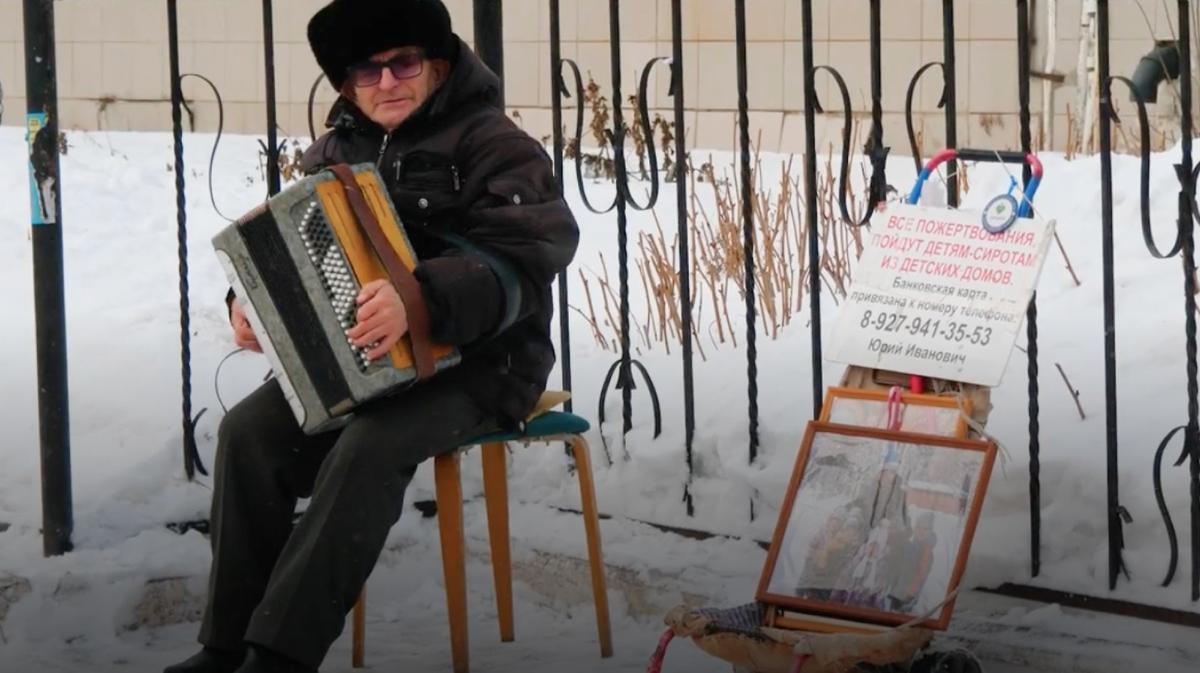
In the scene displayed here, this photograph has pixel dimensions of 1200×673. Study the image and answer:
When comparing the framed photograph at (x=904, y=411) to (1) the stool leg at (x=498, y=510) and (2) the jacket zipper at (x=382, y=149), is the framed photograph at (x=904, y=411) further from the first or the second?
(2) the jacket zipper at (x=382, y=149)

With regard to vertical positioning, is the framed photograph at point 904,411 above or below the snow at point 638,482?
above

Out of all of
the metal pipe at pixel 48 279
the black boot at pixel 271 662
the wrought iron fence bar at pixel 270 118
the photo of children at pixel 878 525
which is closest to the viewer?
the black boot at pixel 271 662

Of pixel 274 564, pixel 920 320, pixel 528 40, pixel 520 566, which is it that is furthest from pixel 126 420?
pixel 528 40

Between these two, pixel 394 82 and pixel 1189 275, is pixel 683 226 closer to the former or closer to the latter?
pixel 394 82

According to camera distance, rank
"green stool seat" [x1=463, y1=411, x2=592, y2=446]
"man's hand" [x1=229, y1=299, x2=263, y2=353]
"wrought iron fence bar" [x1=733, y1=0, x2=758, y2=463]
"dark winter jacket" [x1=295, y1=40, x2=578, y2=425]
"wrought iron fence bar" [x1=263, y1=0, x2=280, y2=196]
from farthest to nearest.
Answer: "wrought iron fence bar" [x1=263, y1=0, x2=280, y2=196], "wrought iron fence bar" [x1=733, y1=0, x2=758, y2=463], "green stool seat" [x1=463, y1=411, x2=592, y2=446], "man's hand" [x1=229, y1=299, x2=263, y2=353], "dark winter jacket" [x1=295, y1=40, x2=578, y2=425]

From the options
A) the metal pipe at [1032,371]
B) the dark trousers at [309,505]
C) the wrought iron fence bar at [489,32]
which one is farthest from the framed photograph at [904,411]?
the wrought iron fence bar at [489,32]

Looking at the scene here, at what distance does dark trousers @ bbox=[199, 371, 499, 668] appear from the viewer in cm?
329

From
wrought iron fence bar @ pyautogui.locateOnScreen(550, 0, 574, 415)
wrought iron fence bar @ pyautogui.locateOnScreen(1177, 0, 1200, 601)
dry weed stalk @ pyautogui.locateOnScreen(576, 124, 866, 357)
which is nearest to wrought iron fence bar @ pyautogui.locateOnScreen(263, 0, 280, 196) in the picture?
wrought iron fence bar @ pyautogui.locateOnScreen(550, 0, 574, 415)

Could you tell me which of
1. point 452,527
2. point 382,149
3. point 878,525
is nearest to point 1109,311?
point 878,525

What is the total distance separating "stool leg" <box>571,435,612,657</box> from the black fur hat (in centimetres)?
86

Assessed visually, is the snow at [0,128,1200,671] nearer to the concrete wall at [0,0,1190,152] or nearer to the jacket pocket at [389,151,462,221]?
the jacket pocket at [389,151,462,221]

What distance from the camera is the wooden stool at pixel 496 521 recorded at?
3678mm

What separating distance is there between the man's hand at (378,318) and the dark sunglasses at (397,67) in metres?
0.51

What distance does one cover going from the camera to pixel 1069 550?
3.82 metres
